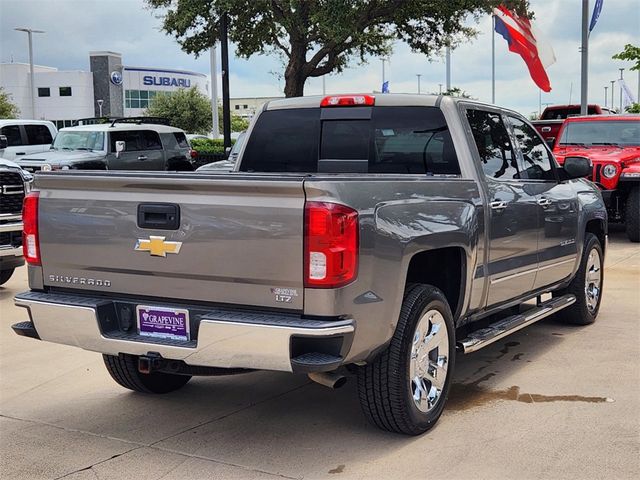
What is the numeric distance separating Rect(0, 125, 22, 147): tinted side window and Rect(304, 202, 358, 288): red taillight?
17.6 metres

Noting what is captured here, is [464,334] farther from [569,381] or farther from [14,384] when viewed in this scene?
[14,384]

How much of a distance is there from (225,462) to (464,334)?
2.07m

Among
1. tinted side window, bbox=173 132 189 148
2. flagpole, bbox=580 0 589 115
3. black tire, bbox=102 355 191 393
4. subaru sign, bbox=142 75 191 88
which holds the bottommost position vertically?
black tire, bbox=102 355 191 393

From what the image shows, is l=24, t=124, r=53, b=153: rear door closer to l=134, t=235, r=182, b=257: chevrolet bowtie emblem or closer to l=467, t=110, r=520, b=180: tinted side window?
l=467, t=110, r=520, b=180: tinted side window

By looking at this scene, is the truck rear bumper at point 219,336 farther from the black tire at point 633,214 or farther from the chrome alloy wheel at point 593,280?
the black tire at point 633,214

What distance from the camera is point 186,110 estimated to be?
200ft

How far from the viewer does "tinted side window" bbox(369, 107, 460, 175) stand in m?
5.33

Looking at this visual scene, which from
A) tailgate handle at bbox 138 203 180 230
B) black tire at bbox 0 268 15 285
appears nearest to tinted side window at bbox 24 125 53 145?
black tire at bbox 0 268 15 285

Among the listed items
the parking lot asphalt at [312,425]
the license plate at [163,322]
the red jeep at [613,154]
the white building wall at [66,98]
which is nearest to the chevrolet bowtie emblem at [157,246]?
the license plate at [163,322]

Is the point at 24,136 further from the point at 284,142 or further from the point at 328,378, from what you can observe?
the point at 328,378

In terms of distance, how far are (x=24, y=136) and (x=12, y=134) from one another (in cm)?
28

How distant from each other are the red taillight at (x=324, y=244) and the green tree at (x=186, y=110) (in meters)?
57.9

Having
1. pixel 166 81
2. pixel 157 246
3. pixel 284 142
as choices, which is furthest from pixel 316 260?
pixel 166 81

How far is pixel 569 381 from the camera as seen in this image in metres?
5.52
